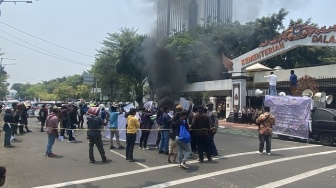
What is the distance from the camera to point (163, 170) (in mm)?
8219

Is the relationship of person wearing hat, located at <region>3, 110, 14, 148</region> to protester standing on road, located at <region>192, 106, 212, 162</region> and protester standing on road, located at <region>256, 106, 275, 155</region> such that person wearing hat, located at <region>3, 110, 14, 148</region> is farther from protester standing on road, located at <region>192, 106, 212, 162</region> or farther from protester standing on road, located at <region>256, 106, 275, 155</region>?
protester standing on road, located at <region>256, 106, 275, 155</region>

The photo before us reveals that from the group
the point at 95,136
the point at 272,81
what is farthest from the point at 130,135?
the point at 272,81

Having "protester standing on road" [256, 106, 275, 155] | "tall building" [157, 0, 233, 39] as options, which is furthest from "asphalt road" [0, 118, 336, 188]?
"tall building" [157, 0, 233, 39]

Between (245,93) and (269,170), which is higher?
(245,93)

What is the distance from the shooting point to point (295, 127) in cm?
1497

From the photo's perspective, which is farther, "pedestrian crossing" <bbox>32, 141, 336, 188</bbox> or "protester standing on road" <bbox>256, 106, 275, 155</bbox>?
"protester standing on road" <bbox>256, 106, 275, 155</bbox>

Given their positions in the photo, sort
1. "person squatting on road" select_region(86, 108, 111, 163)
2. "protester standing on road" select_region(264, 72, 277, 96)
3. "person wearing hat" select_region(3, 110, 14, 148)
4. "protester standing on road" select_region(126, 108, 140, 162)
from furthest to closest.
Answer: "protester standing on road" select_region(264, 72, 277, 96), "person wearing hat" select_region(3, 110, 14, 148), "protester standing on road" select_region(126, 108, 140, 162), "person squatting on road" select_region(86, 108, 111, 163)

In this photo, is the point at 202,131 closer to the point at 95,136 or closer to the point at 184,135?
the point at 184,135

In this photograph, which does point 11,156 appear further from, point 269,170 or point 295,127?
point 295,127

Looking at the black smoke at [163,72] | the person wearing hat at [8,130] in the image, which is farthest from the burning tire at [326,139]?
the person wearing hat at [8,130]

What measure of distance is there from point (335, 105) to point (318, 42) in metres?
4.25

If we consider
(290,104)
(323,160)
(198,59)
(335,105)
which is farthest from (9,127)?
(198,59)

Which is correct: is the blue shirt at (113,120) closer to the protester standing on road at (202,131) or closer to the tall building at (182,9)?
the protester standing on road at (202,131)

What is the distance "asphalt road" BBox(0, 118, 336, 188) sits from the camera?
7039mm
